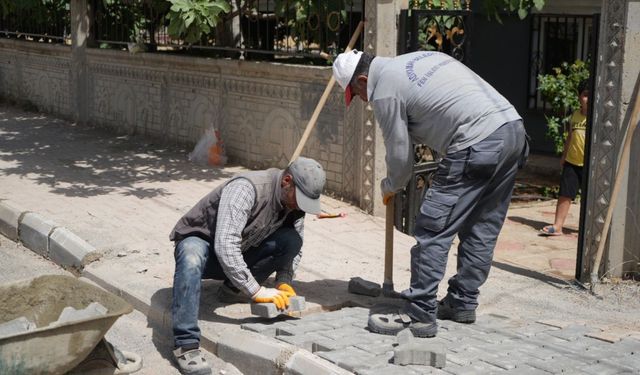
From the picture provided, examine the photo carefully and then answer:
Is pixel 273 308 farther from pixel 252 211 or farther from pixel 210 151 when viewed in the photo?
pixel 210 151

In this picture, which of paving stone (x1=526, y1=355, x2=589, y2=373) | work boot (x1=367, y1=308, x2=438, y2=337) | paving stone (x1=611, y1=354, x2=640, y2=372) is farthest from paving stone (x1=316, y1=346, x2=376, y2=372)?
paving stone (x1=611, y1=354, x2=640, y2=372)

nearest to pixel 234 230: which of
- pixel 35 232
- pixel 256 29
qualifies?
pixel 35 232

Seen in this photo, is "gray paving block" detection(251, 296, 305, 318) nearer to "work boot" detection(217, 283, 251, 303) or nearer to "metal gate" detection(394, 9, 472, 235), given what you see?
"work boot" detection(217, 283, 251, 303)

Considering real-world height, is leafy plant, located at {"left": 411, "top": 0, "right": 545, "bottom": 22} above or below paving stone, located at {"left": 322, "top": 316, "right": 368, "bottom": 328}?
above

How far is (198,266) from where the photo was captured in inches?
212

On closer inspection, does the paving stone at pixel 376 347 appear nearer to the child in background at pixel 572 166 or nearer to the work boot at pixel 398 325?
the work boot at pixel 398 325

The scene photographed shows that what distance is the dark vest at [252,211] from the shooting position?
548 centimetres

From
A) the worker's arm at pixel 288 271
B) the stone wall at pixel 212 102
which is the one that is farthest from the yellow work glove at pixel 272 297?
the stone wall at pixel 212 102

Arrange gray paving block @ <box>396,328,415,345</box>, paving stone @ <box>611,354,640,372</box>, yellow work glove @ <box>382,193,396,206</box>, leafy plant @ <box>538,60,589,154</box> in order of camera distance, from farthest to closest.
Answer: leafy plant @ <box>538,60,589,154</box>
yellow work glove @ <box>382,193,396,206</box>
gray paving block @ <box>396,328,415,345</box>
paving stone @ <box>611,354,640,372</box>

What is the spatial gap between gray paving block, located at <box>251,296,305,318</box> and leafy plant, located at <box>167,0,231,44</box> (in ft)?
15.0

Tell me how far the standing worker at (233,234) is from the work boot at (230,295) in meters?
0.24

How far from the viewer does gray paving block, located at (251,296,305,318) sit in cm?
542

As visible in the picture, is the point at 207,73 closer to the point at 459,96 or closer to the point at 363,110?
the point at 363,110

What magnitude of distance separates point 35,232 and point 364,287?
3.18 meters
